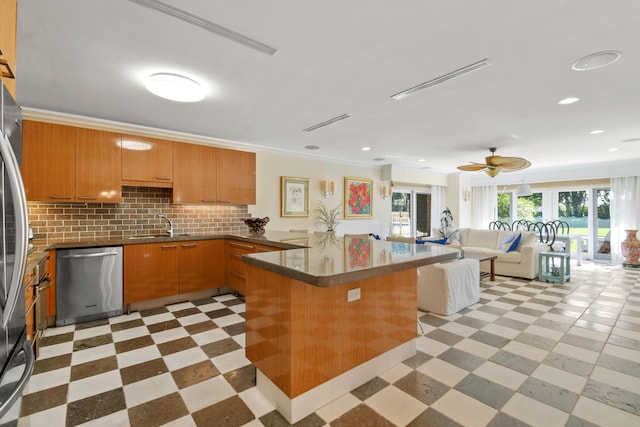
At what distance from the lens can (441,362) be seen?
232cm

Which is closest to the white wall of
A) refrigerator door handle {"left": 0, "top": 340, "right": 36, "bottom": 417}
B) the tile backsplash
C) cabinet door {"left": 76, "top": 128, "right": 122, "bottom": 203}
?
the tile backsplash

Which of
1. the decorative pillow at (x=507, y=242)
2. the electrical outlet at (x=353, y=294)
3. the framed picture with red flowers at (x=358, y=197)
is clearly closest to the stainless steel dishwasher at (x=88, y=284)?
the electrical outlet at (x=353, y=294)

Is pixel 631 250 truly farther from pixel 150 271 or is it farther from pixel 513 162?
pixel 150 271

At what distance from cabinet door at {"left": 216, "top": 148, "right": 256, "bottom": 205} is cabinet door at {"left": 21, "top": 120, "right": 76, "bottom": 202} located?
1.67m

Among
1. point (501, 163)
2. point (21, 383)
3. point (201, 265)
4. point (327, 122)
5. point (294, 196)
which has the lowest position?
point (201, 265)

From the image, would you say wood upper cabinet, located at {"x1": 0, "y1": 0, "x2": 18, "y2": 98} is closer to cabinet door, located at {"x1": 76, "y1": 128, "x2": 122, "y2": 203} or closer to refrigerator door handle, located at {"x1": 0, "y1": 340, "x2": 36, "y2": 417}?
refrigerator door handle, located at {"x1": 0, "y1": 340, "x2": 36, "y2": 417}

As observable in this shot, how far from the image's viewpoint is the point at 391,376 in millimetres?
2131

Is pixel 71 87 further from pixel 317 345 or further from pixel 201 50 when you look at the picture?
pixel 317 345

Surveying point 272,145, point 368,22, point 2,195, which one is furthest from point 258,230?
point 2,195

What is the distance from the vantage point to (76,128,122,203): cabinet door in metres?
3.37

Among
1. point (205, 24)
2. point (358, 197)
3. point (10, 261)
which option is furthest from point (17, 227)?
point (358, 197)

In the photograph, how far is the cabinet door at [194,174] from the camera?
402 centimetres

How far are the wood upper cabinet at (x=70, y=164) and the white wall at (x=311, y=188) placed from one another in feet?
6.73

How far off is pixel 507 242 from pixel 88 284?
6.69 metres
